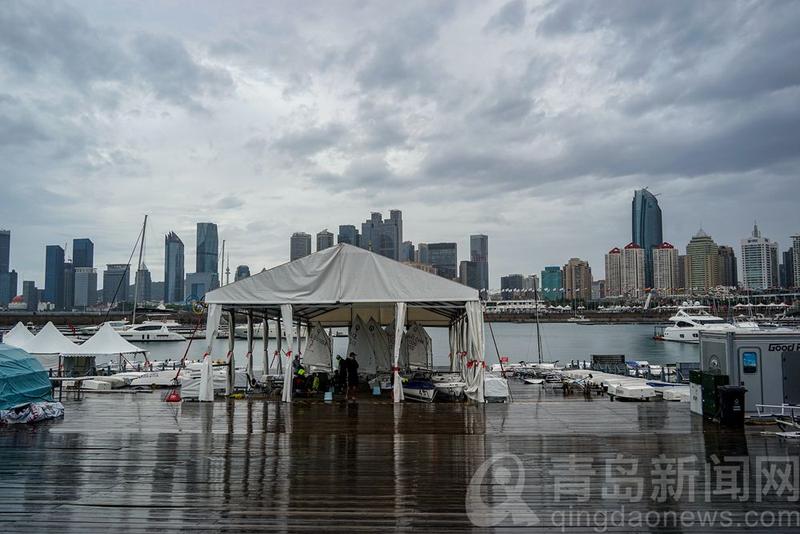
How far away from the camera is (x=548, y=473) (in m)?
8.84

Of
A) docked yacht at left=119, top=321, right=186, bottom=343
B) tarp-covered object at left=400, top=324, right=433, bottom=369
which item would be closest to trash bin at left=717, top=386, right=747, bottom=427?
tarp-covered object at left=400, top=324, right=433, bottom=369

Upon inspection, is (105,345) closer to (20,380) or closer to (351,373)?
(20,380)

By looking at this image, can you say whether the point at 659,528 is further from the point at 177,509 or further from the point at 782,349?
the point at 782,349

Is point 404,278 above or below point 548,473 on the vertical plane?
above

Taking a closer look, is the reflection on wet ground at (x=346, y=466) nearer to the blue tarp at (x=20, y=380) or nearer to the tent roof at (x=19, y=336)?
the blue tarp at (x=20, y=380)

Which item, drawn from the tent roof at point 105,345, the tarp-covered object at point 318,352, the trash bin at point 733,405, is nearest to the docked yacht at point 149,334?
the tent roof at point 105,345

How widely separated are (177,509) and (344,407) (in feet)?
30.0

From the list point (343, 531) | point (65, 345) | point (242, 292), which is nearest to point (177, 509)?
point (343, 531)

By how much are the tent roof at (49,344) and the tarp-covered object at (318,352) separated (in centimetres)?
1026

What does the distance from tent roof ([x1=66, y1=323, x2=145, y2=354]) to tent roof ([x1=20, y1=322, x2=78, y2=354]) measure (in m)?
0.37

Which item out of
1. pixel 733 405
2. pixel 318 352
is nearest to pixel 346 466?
pixel 733 405

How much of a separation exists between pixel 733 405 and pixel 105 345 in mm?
22302

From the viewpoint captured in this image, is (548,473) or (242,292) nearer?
(548,473)

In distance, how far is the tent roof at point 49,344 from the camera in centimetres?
2386
